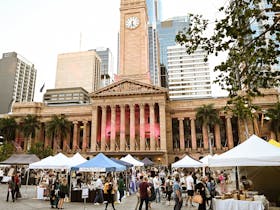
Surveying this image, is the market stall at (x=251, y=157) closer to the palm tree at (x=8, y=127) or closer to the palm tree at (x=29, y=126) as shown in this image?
the palm tree at (x=29, y=126)

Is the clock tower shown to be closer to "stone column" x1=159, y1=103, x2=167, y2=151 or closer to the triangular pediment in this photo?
the triangular pediment

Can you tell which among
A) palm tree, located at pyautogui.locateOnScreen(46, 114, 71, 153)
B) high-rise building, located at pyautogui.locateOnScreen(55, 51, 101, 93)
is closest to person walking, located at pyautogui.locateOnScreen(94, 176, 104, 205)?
palm tree, located at pyautogui.locateOnScreen(46, 114, 71, 153)

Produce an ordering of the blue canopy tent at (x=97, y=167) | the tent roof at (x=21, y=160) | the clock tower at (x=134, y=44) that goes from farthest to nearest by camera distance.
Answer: the clock tower at (x=134, y=44)
the tent roof at (x=21, y=160)
the blue canopy tent at (x=97, y=167)

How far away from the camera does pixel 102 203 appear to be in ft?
57.7

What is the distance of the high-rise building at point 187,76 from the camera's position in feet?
431

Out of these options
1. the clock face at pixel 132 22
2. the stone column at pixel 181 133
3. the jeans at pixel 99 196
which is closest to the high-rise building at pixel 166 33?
the clock face at pixel 132 22

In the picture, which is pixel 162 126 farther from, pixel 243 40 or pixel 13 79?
pixel 13 79

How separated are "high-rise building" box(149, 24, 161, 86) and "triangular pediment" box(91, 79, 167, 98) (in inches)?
3609

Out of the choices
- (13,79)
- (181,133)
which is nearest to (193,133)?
(181,133)

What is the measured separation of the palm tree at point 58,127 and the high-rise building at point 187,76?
273ft

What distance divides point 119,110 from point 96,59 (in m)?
125

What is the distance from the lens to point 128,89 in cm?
4897

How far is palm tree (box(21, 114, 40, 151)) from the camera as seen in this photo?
52.2 meters

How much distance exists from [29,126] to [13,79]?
5012 inches
